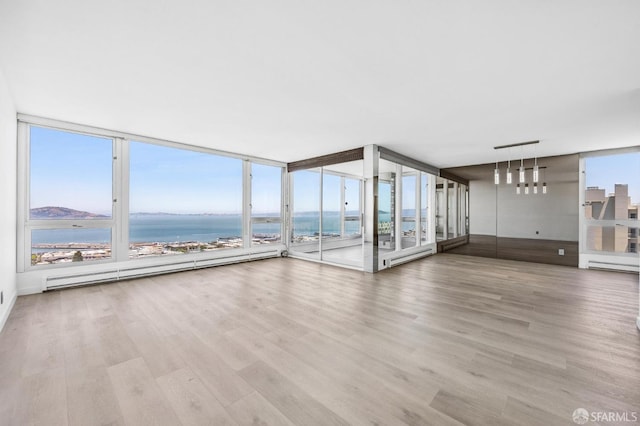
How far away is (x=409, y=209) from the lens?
272 inches

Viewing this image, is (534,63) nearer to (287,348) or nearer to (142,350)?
(287,348)

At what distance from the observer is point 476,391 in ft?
5.72

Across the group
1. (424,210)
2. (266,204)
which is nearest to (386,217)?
(424,210)

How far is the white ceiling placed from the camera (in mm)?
1811

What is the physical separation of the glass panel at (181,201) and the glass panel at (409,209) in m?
4.13

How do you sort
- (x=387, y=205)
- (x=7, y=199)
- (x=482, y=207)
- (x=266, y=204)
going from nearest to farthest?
(x=7, y=199), (x=387, y=205), (x=266, y=204), (x=482, y=207)

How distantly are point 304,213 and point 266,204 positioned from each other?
106 cm

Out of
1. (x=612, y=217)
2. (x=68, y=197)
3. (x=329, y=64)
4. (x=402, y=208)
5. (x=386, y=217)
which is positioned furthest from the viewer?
(x=402, y=208)

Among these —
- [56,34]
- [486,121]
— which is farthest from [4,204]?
[486,121]

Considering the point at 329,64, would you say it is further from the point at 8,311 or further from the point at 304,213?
the point at 304,213

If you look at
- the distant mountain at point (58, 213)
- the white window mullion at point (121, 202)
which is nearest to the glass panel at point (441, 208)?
the white window mullion at point (121, 202)

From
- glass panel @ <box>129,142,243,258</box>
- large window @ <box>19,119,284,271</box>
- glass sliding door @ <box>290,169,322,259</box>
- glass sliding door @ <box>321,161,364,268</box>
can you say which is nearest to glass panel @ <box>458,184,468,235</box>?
glass sliding door @ <box>321,161,364,268</box>

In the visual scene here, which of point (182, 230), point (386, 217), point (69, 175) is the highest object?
point (69, 175)

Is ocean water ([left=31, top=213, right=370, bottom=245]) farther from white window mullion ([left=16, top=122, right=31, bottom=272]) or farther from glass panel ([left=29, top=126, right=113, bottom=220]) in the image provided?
glass panel ([left=29, top=126, right=113, bottom=220])
